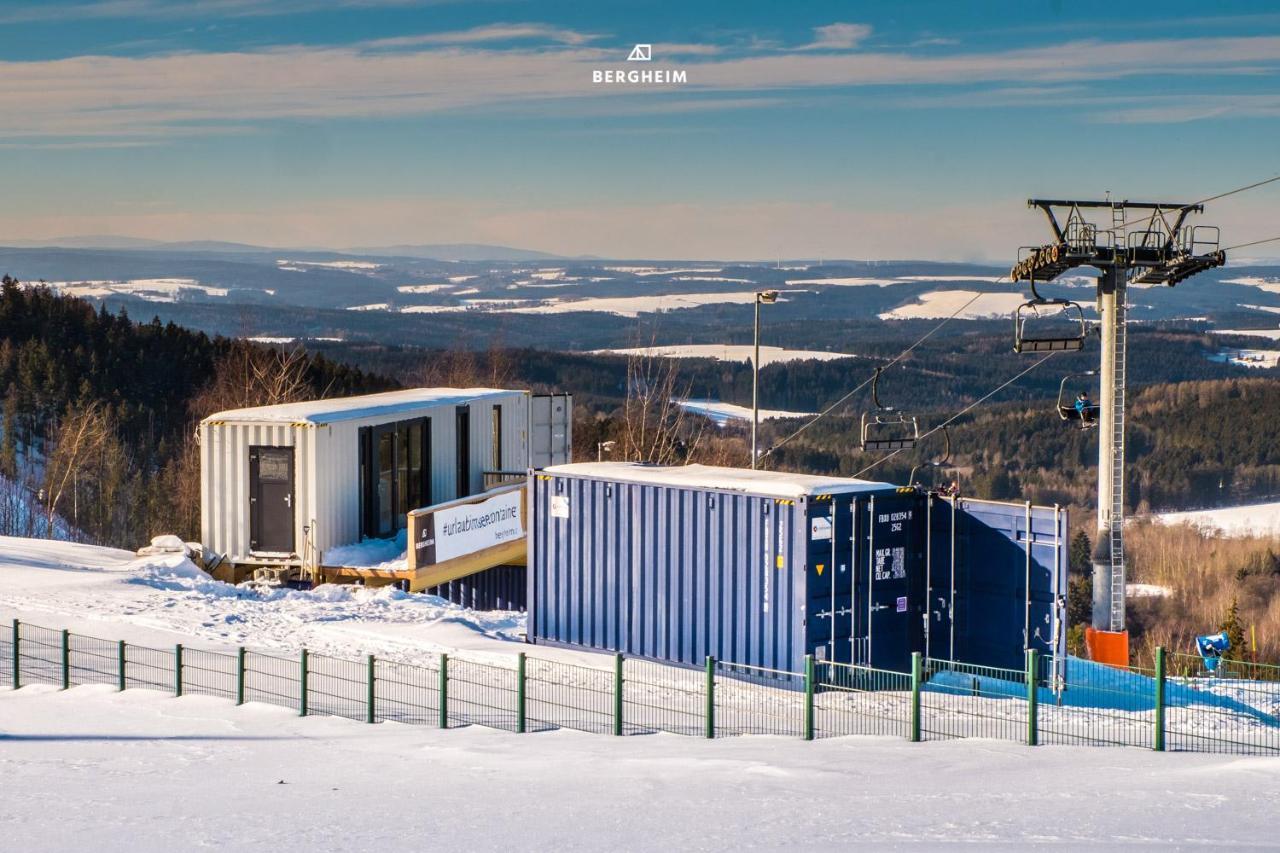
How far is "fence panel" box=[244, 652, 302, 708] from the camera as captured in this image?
62.2 ft

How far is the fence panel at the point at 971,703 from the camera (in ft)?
58.0

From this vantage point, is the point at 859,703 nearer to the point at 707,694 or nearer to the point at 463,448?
the point at 707,694

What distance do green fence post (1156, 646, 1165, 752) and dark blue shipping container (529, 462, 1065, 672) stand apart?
4.22 m

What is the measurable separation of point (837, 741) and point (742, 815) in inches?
154

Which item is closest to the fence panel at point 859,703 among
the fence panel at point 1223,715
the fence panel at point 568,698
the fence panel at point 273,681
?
the fence panel at point 568,698

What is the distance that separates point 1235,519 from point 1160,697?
13664 centimetres

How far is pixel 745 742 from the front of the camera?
55.5ft

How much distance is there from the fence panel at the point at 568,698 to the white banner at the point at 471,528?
18.6 ft

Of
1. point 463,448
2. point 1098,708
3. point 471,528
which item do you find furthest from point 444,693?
point 463,448

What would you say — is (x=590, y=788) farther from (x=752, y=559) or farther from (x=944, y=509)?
(x=944, y=509)

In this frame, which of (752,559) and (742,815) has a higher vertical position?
(752,559)

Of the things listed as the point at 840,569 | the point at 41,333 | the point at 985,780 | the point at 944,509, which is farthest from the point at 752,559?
the point at 41,333

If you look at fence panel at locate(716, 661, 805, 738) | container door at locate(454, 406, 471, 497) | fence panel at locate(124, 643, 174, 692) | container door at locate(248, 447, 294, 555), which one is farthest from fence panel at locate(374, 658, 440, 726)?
container door at locate(454, 406, 471, 497)

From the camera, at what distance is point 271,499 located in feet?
85.4
